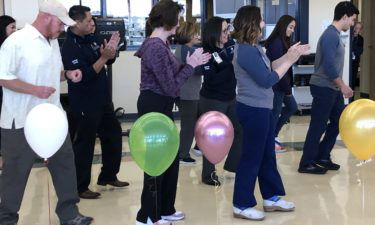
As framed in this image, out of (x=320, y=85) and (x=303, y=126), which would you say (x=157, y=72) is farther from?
(x=303, y=126)

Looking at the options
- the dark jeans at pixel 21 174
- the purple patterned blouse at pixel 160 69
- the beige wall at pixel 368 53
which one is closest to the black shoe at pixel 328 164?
the purple patterned blouse at pixel 160 69

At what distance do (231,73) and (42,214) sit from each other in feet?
6.06

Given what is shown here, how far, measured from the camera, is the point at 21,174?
121 inches

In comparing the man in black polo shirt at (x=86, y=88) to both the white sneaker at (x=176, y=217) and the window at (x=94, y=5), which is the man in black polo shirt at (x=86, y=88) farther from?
the window at (x=94, y=5)

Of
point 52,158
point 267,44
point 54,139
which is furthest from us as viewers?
point 267,44

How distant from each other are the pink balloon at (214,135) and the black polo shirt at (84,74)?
44.2 inches

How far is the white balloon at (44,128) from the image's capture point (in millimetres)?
2738

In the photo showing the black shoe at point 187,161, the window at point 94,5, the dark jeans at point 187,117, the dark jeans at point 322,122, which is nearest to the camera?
the dark jeans at point 322,122

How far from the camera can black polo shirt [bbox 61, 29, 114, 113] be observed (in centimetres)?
371

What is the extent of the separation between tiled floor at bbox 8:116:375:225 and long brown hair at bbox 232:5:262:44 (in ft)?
3.98

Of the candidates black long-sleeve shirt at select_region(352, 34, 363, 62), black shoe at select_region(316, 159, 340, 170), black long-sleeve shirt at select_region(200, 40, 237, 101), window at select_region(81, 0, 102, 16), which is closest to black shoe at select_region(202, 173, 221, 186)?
black long-sleeve shirt at select_region(200, 40, 237, 101)

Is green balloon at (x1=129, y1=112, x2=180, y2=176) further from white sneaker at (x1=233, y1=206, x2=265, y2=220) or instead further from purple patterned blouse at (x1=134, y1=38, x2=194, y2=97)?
white sneaker at (x1=233, y1=206, x2=265, y2=220)

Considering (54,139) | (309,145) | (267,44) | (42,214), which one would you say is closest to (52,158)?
(54,139)

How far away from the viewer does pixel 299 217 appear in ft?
11.2
